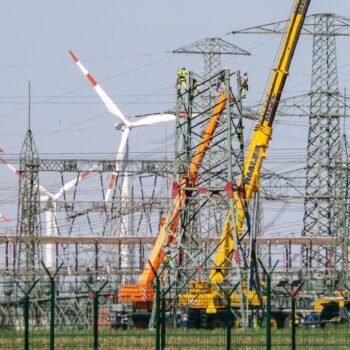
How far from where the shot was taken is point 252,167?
63.8 m

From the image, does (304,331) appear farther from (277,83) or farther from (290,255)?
(290,255)

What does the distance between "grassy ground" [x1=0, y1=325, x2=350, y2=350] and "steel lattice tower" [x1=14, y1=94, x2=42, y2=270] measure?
1547 inches

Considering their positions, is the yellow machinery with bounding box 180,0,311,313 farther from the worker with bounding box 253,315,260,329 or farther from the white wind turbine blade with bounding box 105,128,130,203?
the white wind turbine blade with bounding box 105,128,130,203

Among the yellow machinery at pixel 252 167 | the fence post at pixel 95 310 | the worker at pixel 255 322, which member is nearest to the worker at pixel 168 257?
the yellow machinery at pixel 252 167

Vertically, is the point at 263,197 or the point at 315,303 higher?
the point at 263,197

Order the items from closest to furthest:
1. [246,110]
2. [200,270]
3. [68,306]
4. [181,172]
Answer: [68,306], [200,270], [181,172], [246,110]

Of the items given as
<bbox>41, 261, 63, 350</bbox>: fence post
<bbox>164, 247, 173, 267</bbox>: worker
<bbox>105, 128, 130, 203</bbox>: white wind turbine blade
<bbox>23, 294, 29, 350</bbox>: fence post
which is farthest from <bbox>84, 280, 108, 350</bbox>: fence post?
<bbox>105, 128, 130, 203</bbox>: white wind turbine blade

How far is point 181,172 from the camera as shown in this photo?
203 feet

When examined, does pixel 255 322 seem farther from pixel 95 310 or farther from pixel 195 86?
pixel 95 310

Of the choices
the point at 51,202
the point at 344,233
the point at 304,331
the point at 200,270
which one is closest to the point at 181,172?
the point at 200,270

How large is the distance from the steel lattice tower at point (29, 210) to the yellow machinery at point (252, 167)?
71.8ft

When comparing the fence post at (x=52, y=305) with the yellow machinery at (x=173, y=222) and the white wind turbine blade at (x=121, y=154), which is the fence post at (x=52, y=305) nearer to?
the yellow machinery at (x=173, y=222)

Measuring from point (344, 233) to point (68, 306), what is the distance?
38642 millimetres

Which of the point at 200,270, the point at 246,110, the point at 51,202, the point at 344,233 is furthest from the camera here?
the point at 51,202
